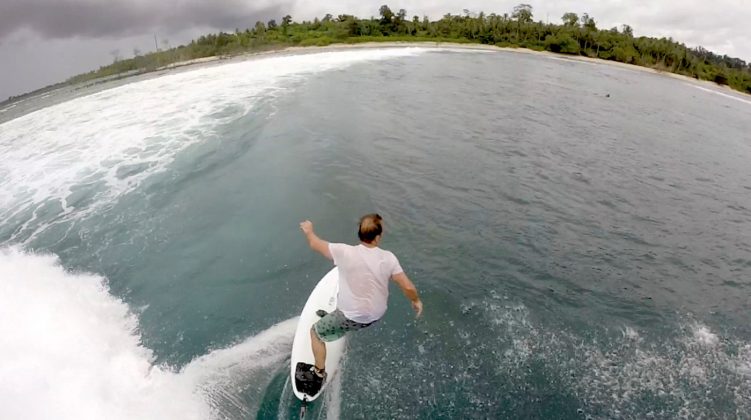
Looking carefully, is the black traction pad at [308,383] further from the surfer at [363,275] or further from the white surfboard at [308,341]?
the surfer at [363,275]

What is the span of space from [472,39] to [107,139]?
120 metres

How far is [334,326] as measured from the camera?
20.5 feet

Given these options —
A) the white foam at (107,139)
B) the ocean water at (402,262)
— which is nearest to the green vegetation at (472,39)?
the white foam at (107,139)

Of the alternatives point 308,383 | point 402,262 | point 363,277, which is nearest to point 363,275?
point 363,277

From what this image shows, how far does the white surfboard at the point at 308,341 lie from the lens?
683 centimetres

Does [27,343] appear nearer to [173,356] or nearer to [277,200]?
[173,356]

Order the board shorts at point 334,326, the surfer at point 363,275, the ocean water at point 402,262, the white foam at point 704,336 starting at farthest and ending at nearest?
1. the white foam at point 704,336
2. the ocean water at point 402,262
3. the board shorts at point 334,326
4. the surfer at point 363,275

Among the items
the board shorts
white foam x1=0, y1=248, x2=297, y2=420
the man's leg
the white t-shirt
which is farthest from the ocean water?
the white t-shirt

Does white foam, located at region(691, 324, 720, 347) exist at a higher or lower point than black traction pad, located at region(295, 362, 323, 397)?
lower

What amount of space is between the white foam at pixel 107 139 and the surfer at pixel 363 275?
11.9 meters

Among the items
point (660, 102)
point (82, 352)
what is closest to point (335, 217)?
point (82, 352)

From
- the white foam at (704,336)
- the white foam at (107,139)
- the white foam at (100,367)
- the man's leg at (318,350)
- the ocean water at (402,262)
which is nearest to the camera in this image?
the man's leg at (318,350)

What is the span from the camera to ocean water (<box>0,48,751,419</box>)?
719 centimetres

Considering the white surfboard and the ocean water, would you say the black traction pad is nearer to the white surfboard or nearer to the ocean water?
the white surfboard
